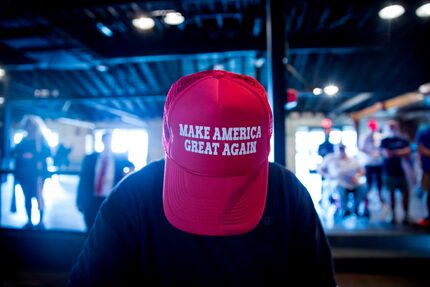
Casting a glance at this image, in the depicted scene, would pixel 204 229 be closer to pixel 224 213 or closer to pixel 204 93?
pixel 224 213

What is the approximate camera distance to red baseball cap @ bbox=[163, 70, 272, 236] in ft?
1.92

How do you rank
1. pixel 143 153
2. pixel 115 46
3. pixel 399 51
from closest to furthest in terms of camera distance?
pixel 115 46, pixel 399 51, pixel 143 153

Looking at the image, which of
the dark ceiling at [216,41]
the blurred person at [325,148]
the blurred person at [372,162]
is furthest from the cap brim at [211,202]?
the blurred person at [372,162]

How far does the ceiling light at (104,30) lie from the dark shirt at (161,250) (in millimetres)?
5802

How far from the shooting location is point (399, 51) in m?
7.00

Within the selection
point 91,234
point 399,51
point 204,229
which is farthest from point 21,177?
point 399,51

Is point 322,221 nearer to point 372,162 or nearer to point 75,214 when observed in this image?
point 372,162

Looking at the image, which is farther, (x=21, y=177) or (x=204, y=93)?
(x=21, y=177)

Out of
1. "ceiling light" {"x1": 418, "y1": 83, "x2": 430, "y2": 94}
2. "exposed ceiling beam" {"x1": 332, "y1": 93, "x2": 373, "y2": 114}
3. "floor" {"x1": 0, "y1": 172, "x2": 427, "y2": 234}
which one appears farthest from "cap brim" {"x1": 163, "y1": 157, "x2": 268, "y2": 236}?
"exposed ceiling beam" {"x1": 332, "y1": 93, "x2": 373, "y2": 114}

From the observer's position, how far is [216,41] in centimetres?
564

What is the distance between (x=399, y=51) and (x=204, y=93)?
8.33 m

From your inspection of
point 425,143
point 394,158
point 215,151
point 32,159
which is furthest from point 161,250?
point 394,158

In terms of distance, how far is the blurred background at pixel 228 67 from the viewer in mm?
3236

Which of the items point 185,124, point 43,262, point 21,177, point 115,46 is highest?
point 115,46
